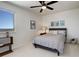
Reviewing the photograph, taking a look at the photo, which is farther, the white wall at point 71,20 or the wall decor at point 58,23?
the wall decor at point 58,23

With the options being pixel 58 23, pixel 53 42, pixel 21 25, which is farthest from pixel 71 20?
pixel 21 25

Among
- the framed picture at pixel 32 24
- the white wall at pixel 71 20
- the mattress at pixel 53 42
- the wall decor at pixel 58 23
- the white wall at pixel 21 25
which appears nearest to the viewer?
the mattress at pixel 53 42

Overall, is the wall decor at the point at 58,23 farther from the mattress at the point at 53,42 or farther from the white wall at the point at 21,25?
the mattress at the point at 53,42

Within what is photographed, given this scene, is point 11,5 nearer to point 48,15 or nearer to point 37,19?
point 37,19

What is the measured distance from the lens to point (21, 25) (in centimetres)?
490

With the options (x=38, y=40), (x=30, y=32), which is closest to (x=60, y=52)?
(x=38, y=40)

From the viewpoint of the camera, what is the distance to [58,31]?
20.4 feet

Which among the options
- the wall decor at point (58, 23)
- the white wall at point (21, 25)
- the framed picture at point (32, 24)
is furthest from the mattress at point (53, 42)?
the wall decor at point (58, 23)

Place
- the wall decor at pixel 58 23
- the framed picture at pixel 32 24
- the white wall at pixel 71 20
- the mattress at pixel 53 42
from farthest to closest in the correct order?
the wall decor at pixel 58 23 → the framed picture at pixel 32 24 → the white wall at pixel 71 20 → the mattress at pixel 53 42

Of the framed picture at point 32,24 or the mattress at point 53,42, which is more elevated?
the framed picture at point 32,24

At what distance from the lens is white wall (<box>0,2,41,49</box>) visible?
14.0ft

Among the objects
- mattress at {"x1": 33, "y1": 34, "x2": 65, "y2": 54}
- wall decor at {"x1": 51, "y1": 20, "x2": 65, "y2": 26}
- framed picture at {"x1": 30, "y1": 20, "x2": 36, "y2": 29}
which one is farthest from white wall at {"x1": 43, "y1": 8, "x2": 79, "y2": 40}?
mattress at {"x1": 33, "y1": 34, "x2": 65, "y2": 54}

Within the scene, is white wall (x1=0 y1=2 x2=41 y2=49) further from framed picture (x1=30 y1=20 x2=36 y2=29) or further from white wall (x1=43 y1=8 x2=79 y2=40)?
white wall (x1=43 y1=8 x2=79 y2=40)

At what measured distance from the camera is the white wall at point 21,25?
4281 millimetres
